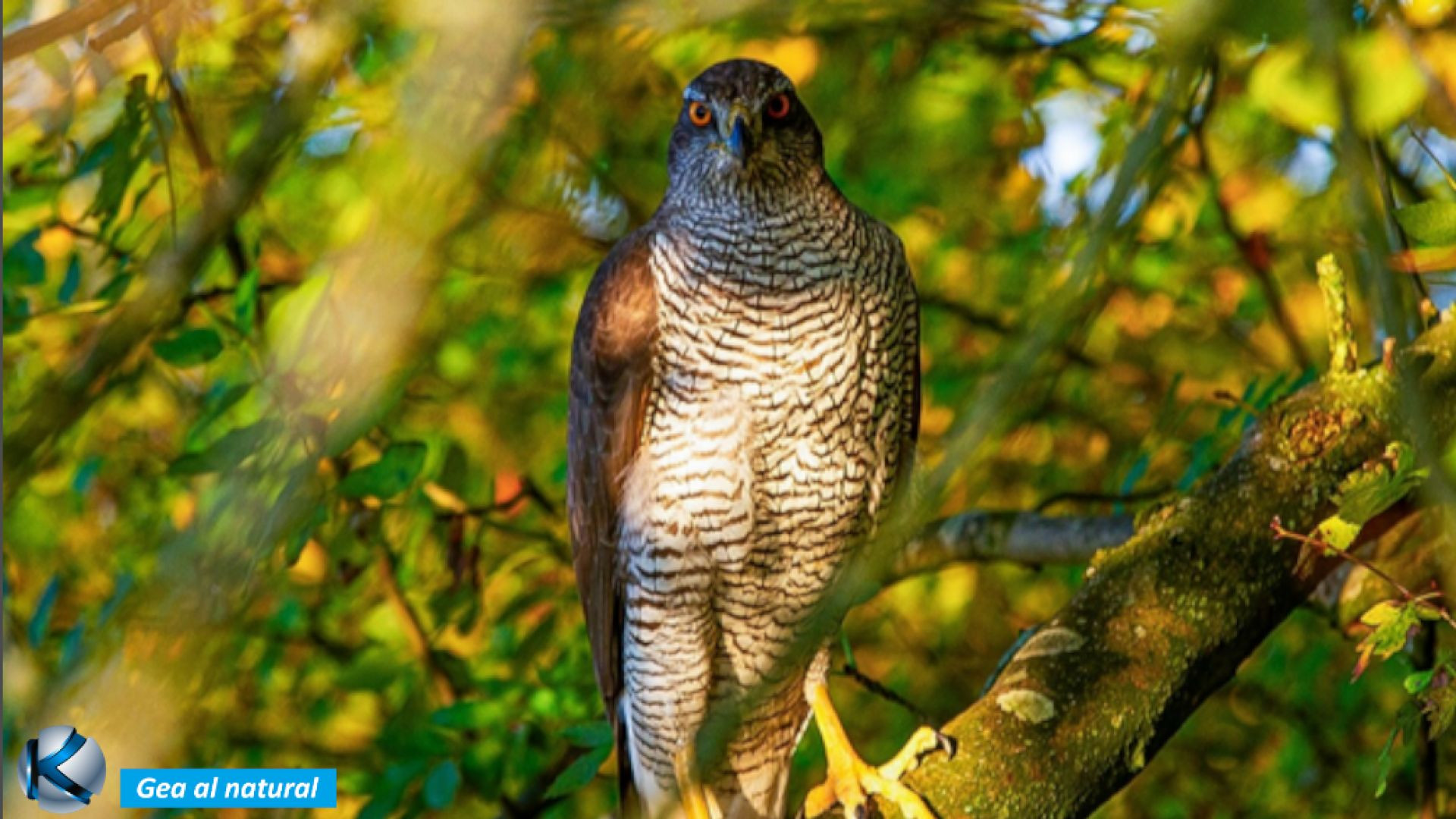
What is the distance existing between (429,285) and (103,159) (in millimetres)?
1556

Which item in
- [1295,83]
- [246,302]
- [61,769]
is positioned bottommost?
[246,302]

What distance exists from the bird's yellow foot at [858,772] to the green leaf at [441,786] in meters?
0.82

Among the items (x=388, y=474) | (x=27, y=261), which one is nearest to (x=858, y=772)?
(x=388, y=474)

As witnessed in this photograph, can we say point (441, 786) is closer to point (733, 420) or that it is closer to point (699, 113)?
point (733, 420)

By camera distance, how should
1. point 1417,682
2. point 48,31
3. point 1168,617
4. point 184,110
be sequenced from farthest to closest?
1. point 1168,617
2. point 1417,682
3. point 184,110
4. point 48,31

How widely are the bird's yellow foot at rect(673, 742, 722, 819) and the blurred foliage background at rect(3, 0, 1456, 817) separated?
0.35 meters

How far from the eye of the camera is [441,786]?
10.7 feet

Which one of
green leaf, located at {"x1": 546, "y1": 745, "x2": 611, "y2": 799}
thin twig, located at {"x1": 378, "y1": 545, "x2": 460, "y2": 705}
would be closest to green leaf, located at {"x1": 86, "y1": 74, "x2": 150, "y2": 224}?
green leaf, located at {"x1": 546, "y1": 745, "x2": 611, "y2": 799}

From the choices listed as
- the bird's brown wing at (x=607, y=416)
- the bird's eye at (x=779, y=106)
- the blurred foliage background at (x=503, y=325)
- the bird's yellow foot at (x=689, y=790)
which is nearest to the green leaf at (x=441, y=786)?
the blurred foliage background at (x=503, y=325)

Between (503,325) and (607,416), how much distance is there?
3.14 ft

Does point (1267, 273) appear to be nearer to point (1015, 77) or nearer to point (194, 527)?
point (1015, 77)

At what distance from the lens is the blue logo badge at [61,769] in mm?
1134

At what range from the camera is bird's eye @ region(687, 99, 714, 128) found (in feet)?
10.6

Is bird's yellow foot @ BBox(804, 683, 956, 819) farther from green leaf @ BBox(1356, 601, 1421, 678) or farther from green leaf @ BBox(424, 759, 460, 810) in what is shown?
green leaf @ BBox(1356, 601, 1421, 678)
